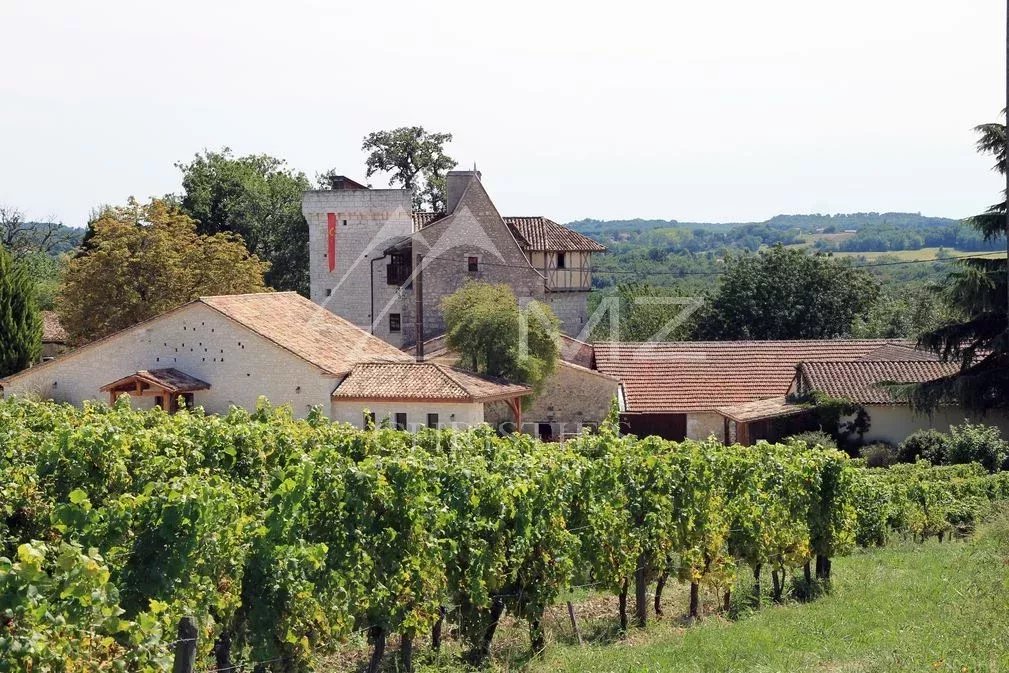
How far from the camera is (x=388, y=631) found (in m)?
12.1

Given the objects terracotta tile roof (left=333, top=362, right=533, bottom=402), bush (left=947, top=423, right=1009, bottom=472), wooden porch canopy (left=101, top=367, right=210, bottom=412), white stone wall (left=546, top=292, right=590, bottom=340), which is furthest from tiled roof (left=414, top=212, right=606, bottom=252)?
bush (left=947, top=423, right=1009, bottom=472)

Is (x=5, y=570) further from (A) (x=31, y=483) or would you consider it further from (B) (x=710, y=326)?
(B) (x=710, y=326)

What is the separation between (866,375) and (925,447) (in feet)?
18.4

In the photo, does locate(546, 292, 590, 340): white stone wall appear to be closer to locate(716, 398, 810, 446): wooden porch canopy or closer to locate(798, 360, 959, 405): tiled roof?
locate(716, 398, 810, 446): wooden porch canopy

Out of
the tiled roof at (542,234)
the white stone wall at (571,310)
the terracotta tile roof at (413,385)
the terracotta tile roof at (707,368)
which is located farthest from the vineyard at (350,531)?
the white stone wall at (571,310)

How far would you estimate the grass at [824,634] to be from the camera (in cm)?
1115

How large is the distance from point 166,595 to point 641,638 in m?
5.97

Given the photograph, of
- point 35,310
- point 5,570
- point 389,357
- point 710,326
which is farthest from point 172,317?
point 710,326

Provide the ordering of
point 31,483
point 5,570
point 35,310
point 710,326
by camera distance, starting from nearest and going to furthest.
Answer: point 5,570
point 31,483
point 35,310
point 710,326

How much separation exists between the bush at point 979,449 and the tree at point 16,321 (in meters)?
29.4

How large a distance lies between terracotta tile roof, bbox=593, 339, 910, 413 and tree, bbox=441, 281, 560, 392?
4.51 metres

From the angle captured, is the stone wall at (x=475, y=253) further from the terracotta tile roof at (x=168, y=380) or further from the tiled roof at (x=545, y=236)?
the terracotta tile roof at (x=168, y=380)

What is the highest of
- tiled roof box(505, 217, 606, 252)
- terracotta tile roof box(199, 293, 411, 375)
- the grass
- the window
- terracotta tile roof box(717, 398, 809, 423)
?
tiled roof box(505, 217, 606, 252)

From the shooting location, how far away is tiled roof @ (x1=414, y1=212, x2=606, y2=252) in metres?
54.5
